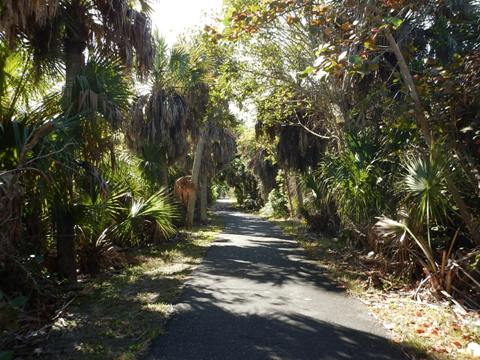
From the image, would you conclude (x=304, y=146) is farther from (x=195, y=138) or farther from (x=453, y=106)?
(x=453, y=106)

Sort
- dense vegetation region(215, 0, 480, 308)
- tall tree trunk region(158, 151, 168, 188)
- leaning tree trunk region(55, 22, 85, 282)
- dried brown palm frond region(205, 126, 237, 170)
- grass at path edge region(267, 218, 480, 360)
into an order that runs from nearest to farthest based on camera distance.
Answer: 1. grass at path edge region(267, 218, 480, 360)
2. dense vegetation region(215, 0, 480, 308)
3. leaning tree trunk region(55, 22, 85, 282)
4. tall tree trunk region(158, 151, 168, 188)
5. dried brown palm frond region(205, 126, 237, 170)

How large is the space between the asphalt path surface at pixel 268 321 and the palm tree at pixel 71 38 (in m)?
2.52

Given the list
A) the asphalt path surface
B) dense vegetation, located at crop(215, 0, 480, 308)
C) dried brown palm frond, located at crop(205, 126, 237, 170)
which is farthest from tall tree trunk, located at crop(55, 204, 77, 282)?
dried brown palm frond, located at crop(205, 126, 237, 170)

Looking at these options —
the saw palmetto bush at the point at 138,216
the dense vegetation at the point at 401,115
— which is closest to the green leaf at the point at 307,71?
the dense vegetation at the point at 401,115

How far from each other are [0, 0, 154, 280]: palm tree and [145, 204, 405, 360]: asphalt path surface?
8.25ft

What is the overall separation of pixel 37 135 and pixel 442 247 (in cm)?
672

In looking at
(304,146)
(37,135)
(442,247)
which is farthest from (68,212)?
(304,146)

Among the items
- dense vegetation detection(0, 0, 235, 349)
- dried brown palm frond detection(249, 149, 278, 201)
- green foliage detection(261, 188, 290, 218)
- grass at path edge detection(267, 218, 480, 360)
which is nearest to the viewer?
grass at path edge detection(267, 218, 480, 360)

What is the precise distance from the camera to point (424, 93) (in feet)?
23.0

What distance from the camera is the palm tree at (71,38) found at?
21.4ft

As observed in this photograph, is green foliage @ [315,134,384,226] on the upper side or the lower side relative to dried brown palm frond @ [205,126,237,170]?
lower

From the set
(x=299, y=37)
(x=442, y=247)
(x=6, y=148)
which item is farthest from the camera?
(x=299, y=37)

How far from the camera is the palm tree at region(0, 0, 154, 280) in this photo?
652 cm

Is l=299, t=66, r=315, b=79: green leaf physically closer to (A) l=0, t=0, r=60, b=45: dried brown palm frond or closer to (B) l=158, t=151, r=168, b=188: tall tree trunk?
(A) l=0, t=0, r=60, b=45: dried brown palm frond
